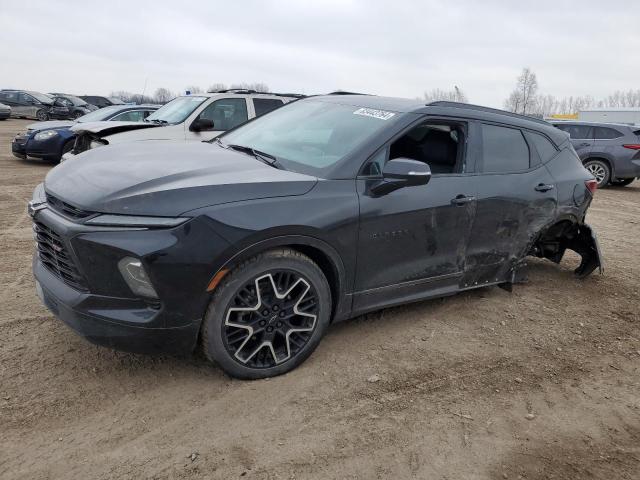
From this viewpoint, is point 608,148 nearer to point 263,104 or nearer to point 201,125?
point 263,104

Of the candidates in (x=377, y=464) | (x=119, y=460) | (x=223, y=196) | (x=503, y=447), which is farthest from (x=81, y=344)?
(x=503, y=447)

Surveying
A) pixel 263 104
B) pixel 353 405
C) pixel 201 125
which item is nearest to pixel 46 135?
pixel 263 104

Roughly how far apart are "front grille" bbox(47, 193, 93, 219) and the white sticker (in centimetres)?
207

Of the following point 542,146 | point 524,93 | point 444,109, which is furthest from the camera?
point 524,93

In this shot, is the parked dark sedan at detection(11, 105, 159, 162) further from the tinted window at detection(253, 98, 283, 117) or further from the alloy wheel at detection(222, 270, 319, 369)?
the alloy wheel at detection(222, 270, 319, 369)

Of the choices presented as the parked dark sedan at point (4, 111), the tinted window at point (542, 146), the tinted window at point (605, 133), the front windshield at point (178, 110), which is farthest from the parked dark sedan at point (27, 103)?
the tinted window at point (542, 146)

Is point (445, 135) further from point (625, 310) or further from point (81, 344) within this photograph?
point (81, 344)

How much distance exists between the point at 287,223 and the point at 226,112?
21.7 feet

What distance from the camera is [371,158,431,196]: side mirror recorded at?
3318 mm

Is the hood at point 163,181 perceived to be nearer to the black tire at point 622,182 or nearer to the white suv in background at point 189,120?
the white suv in background at point 189,120

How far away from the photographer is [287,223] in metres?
3.01

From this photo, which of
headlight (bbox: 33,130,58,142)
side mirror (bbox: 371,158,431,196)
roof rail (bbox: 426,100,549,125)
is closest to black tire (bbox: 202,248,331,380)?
side mirror (bbox: 371,158,431,196)

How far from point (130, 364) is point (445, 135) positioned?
2.88 m

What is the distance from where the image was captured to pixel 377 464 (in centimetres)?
256
